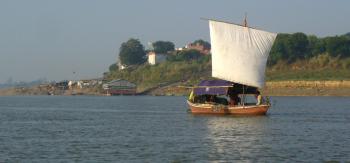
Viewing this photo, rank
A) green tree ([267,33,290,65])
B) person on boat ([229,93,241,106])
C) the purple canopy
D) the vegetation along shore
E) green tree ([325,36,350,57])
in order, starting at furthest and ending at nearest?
green tree ([267,33,290,65]) < green tree ([325,36,350,57]) < the vegetation along shore < the purple canopy < person on boat ([229,93,241,106])

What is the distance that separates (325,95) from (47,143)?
111079 millimetres

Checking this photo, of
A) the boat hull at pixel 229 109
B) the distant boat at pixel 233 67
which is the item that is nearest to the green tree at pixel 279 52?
the distant boat at pixel 233 67

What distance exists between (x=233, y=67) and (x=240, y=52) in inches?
70.5

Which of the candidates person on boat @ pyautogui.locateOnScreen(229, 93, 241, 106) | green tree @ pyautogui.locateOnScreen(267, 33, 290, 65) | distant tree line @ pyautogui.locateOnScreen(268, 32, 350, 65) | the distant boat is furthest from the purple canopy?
green tree @ pyautogui.locateOnScreen(267, 33, 290, 65)

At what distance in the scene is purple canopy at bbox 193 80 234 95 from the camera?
78.6 m

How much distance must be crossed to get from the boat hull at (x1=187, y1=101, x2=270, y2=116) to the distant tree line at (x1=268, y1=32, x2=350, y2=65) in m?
99.7

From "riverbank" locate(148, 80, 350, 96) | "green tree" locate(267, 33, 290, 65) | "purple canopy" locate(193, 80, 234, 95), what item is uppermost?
"green tree" locate(267, 33, 290, 65)

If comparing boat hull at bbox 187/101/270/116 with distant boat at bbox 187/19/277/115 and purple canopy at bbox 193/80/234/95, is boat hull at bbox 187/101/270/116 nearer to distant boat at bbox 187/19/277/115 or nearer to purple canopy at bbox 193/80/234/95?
distant boat at bbox 187/19/277/115

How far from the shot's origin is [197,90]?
80.9 meters

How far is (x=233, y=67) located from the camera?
7994 cm

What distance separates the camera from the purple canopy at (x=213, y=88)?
78562 millimetres

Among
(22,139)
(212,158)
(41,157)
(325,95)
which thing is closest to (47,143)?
(22,139)

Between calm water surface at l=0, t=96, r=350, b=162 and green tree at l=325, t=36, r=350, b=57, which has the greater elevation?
green tree at l=325, t=36, r=350, b=57

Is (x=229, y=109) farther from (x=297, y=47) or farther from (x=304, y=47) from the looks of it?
(x=304, y=47)
